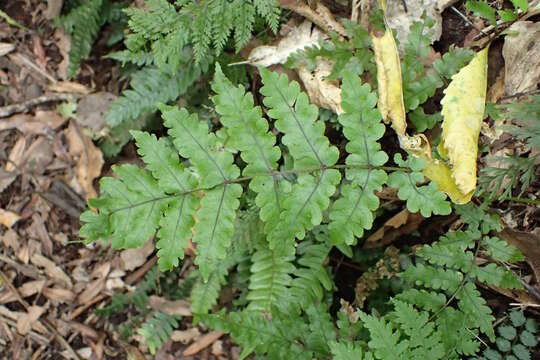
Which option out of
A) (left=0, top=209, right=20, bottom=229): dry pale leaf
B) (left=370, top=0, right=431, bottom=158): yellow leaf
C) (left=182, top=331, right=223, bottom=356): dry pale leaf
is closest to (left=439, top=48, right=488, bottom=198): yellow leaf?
(left=370, top=0, right=431, bottom=158): yellow leaf

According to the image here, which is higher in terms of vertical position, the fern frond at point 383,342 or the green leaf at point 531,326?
the fern frond at point 383,342

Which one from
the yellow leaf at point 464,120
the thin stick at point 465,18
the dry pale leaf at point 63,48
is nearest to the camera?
the yellow leaf at point 464,120

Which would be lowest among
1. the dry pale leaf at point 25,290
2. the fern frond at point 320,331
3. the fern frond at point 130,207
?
the dry pale leaf at point 25,290

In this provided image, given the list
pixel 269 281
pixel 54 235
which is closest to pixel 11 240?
pixel 54 235

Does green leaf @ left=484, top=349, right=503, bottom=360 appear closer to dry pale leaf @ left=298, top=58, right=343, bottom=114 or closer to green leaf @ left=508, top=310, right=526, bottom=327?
green leaf @ left=508, top=310, right=526, bottom=327

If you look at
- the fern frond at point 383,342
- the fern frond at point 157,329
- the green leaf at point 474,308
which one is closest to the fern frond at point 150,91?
the fern frond at point 157,329

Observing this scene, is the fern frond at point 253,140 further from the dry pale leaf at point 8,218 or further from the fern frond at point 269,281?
the dry pale leaf at point 8,218

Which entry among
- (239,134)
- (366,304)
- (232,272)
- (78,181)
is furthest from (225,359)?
(239,134)
